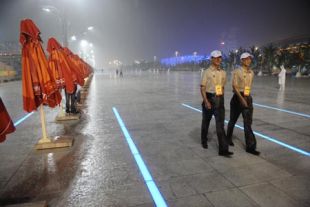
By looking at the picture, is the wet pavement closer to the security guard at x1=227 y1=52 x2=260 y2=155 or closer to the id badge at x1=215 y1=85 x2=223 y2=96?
the security guard at x1=227 y1=52 x2=260 y2=155

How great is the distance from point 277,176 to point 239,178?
646 mm

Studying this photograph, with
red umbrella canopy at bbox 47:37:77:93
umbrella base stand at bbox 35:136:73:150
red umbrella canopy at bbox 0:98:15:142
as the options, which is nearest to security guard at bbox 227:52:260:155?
umbrella base stand at bbox 35:136:73:150

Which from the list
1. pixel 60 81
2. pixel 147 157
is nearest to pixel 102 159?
pixel 147 157

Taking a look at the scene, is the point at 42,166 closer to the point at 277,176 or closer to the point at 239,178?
the point at 239,178

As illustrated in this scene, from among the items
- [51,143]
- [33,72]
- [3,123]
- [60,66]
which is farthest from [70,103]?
[3,123]

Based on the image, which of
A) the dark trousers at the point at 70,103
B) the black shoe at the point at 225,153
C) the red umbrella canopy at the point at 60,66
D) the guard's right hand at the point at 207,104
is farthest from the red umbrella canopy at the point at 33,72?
the dark trousers at the point at 70,103

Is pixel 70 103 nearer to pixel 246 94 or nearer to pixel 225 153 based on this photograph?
pixel 225 153

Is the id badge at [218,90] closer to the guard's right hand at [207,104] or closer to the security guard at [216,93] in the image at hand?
the security guard at [216,93]

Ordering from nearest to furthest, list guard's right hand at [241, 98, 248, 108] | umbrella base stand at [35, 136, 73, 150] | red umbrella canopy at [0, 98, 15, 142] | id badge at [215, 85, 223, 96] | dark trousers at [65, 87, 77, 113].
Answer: red umbrella canopy at [0, 98, 15, 142], id badge at [215, 85, 223, 96], guard's right hand at [241, 98, 248, 108], umbrella base stand at [35, 136, 73, 150], dark trousers at [65, 87, 77, 113]

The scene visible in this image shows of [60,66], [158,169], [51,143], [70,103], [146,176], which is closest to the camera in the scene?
[146,176]

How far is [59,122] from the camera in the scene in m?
9.11

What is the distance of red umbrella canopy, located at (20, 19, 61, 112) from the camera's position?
5.50 meters

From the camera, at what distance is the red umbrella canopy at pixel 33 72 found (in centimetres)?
550

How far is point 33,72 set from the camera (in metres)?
5.57
